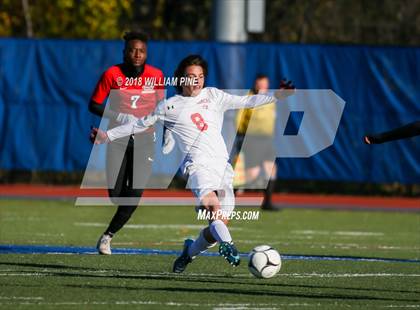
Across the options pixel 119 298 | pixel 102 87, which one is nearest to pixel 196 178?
pixel 119 298

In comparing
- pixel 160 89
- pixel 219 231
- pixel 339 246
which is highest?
pixel 160 89

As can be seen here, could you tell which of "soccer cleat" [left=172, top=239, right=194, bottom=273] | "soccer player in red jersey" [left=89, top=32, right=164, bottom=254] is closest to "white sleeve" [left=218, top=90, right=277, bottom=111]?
"soccer cleat" [left=172, top=239, right=194, bottom=273]

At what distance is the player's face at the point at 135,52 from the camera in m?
11.8

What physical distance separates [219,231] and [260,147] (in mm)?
10573

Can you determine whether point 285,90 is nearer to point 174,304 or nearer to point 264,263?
point 264,263

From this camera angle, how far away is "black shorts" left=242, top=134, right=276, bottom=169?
1991 centimetres

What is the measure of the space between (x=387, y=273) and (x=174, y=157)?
10.9m

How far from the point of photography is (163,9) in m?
28.0

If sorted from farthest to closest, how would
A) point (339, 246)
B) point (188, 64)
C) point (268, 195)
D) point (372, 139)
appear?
point (268, 195) < point (339, 246) < point (188, 64) < point (372, 139)

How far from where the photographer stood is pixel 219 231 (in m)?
9.50

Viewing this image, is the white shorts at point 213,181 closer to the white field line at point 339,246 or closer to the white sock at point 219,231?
the white sock at point 219,231

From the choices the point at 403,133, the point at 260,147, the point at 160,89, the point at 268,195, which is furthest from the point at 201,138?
the point at 260,147

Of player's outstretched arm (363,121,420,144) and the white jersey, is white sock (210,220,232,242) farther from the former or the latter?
player's outstretched arm (363,121,420,144)

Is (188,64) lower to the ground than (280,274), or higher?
higher
